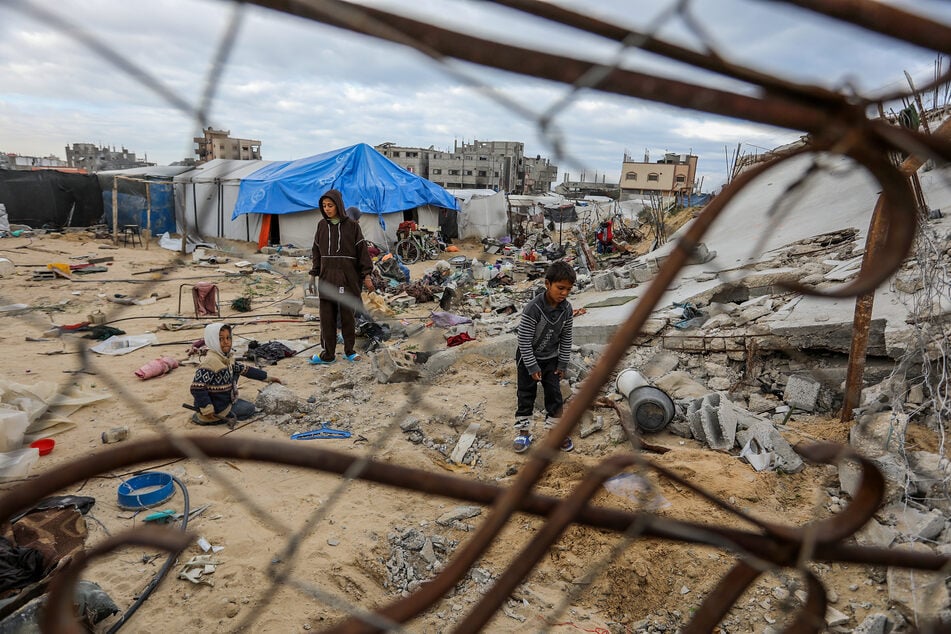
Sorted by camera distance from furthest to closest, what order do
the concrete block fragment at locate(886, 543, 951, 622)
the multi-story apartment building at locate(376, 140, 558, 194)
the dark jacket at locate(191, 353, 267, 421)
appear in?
the multi-story apartment building at locate(376, 140, 558, 194) → the dark jacket at locate(191, 353, 267, 421) → the concrete block fragment at locate(886, 543, 951, 622)

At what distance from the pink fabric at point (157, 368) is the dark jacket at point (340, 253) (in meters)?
1.79

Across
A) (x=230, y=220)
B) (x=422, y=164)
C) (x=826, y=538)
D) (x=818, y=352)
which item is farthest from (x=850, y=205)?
(x=422, y=164)

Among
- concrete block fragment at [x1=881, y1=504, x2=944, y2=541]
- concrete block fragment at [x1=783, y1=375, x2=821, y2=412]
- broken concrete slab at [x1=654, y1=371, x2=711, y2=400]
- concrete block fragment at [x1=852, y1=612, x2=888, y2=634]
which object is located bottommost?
concrete block fragment at [x1=852, y1=612, x2=888, y2=634]

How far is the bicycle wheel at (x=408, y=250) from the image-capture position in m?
14.8

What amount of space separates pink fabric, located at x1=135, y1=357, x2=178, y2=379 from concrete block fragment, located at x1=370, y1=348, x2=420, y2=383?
7.16 feet

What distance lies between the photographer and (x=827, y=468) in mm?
3383

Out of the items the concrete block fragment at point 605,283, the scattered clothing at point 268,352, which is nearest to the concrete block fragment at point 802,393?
the concrete block fragment at point 605,283

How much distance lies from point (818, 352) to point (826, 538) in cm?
421

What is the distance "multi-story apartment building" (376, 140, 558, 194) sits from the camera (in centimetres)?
3906

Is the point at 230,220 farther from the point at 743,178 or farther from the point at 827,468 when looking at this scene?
the point at 743,178

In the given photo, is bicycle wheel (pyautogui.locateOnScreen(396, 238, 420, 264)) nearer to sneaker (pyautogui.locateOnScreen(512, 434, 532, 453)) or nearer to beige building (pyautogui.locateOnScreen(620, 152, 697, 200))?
sneaker (pyautogui.locateOnScreen(512, 434, 532, 453))

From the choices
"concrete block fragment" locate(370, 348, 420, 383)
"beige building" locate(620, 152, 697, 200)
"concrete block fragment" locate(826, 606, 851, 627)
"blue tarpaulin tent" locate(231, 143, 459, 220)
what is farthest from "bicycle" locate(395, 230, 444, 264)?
"beige building" locate(620, 152, 697, 200)

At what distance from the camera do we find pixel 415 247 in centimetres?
1484

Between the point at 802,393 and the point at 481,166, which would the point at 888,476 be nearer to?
the point at 802,393
